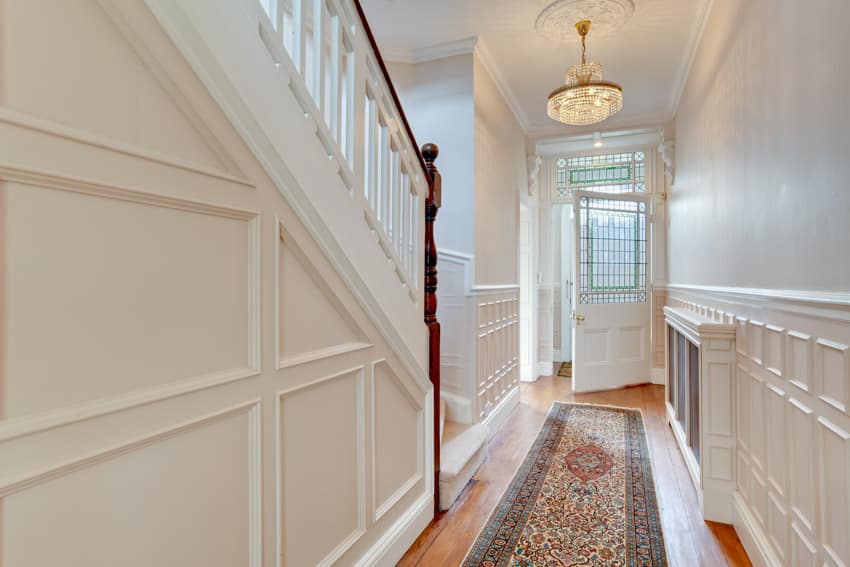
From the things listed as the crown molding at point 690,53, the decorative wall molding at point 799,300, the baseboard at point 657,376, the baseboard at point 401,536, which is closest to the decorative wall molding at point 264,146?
the baseboard at point 401,536

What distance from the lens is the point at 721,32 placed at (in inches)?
100

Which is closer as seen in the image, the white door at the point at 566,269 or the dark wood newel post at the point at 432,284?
the dark wood newel post at the point at 432,284

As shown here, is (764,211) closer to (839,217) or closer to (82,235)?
(839,217)

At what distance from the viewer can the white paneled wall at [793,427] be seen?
4.06 feet

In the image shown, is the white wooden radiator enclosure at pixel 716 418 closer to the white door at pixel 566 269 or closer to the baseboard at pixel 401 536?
the baseboard at pixel 401 536

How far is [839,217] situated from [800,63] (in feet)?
1.97

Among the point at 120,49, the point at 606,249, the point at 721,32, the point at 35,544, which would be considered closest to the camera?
the point at 35,544

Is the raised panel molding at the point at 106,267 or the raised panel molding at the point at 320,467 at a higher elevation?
the raised panel molding at the point at 106,267

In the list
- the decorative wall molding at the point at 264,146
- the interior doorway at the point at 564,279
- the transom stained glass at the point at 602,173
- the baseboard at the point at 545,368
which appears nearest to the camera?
the decorative wall molding at the point at 264,146

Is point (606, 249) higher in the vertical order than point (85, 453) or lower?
higher

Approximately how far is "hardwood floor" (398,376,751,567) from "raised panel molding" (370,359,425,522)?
27 cm

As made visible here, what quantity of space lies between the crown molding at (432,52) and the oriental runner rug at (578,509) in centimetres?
294

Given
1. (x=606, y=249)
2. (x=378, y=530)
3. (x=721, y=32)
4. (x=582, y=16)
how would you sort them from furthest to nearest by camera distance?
1. (x=606, y=249)
2. (x=582, y=16)
3. (x=721, y=32)
4. (x=378, y=530)

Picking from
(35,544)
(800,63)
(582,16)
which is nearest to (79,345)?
(35,544)
